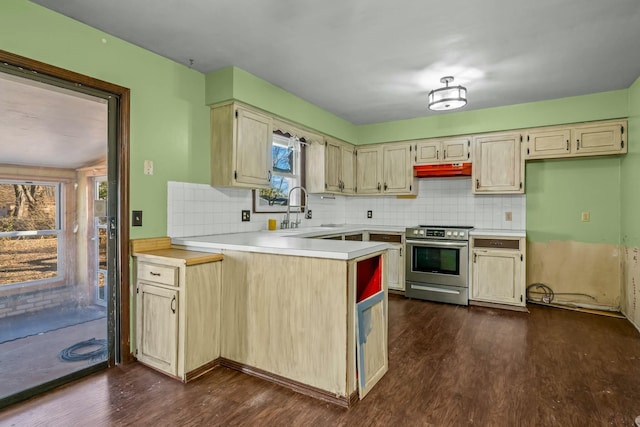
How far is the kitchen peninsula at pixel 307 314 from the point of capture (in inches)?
80.8

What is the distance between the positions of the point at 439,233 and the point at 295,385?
2.79 meters

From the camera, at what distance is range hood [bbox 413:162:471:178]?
4422 millimetres

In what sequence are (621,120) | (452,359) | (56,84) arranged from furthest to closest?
1. (621,120)
2. (452,359)
3. (56,84)

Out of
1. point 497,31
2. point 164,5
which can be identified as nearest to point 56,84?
point 164,5

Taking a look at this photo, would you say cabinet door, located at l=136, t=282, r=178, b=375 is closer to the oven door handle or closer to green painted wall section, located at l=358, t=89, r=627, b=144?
the oven door handle

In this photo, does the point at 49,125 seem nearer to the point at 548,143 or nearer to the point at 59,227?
the point at 59,227

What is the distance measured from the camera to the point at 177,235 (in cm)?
293

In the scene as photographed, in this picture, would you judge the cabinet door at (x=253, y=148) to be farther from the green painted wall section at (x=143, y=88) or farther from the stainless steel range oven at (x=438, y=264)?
the stainless steel range oven at (x=438, y=264)

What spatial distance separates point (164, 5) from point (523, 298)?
4.35 metres

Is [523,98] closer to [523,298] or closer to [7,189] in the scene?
[523,298]

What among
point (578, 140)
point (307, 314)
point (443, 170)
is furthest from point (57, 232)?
point (578, 140)

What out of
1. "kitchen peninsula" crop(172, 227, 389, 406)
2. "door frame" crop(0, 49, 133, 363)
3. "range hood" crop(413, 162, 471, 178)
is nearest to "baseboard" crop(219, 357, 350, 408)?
"kitchen peninsula" crop(172, 227, 389, 406)

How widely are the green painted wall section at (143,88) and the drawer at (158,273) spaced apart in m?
0.29

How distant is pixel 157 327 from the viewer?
2.43 meters
